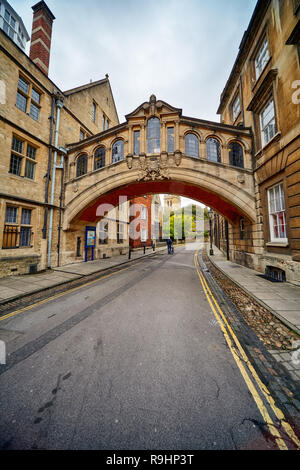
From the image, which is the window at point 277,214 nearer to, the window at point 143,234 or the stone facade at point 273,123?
the stone facade at point 273,123

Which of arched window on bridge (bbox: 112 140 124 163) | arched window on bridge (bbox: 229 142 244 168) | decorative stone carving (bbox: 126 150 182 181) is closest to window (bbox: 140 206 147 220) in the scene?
arched window on bridge (bbox: 112 140 124 163)

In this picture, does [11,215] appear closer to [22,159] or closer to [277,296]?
[22,159]

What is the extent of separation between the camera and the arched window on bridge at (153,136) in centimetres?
1248

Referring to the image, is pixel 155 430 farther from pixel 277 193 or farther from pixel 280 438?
pixel 277 193

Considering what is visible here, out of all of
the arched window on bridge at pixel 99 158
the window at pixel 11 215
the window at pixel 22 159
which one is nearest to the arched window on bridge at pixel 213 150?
the arched window on bridge at pixel 99 158

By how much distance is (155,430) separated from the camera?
6.05ft

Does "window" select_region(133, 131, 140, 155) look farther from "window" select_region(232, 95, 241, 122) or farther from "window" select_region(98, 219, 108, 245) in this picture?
"window" select_region(232, 95, 241, 122)

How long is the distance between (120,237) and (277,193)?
659 inches

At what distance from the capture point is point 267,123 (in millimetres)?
9438

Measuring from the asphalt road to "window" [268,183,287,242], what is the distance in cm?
703

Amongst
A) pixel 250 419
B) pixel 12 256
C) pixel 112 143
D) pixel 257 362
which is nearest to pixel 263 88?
pixel 112 143

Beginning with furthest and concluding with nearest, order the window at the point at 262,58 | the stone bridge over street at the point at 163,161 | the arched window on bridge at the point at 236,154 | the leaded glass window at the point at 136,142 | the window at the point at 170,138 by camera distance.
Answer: the leaded glass window at the point at 136,142 < the window at the point at 170,138 < the arched window on bridge at the point at 236,154 < the stone bridge over street at the point at 163,161 < the window at the point at 262,58

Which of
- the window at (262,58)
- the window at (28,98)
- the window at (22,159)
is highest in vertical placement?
the window at (262,58)

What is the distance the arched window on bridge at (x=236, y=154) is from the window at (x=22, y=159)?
13295mm
